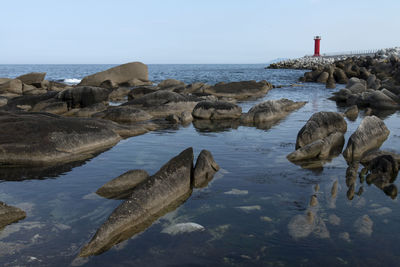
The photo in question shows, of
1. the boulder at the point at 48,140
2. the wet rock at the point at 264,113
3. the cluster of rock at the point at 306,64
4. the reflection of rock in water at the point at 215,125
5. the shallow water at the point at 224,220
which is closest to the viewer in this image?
the shallow water at the point at 224,220

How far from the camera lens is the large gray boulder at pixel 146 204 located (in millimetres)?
4668

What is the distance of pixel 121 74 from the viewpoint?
34094mm

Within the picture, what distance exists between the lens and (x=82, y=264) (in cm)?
416

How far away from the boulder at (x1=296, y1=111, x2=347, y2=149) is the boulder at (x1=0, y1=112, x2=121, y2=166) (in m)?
5.27

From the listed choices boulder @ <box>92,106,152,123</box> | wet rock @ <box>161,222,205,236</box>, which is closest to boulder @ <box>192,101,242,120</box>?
boulder @ <box>92,106,152,123</box>

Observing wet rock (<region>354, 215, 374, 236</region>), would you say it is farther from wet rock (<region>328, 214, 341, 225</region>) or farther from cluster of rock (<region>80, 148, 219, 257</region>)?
cluster of rock (<region>80, 148, 219, 257</region>)

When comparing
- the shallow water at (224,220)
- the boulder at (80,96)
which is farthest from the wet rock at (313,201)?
the boulder at (80,96)

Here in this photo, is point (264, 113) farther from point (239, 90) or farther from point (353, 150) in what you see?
point (239, 90)

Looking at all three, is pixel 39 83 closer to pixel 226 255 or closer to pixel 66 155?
pixel 66 155

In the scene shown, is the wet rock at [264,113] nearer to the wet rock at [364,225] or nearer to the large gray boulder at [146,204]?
the large gray boulder at [146,204]

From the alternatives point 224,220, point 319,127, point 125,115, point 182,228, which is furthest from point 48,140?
point 319,127

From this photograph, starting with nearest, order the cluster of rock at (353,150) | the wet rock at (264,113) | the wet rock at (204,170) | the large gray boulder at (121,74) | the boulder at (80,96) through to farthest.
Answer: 1. the wet rock at (204,170)
2. the cluster of rock at (353,150)
3. the wet rock at (264,113)
4. the boulder at (80,96)
5. the large gray boulder at (121,74)

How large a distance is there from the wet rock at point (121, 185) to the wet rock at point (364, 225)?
3.71 meters

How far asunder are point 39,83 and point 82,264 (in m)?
29.5
